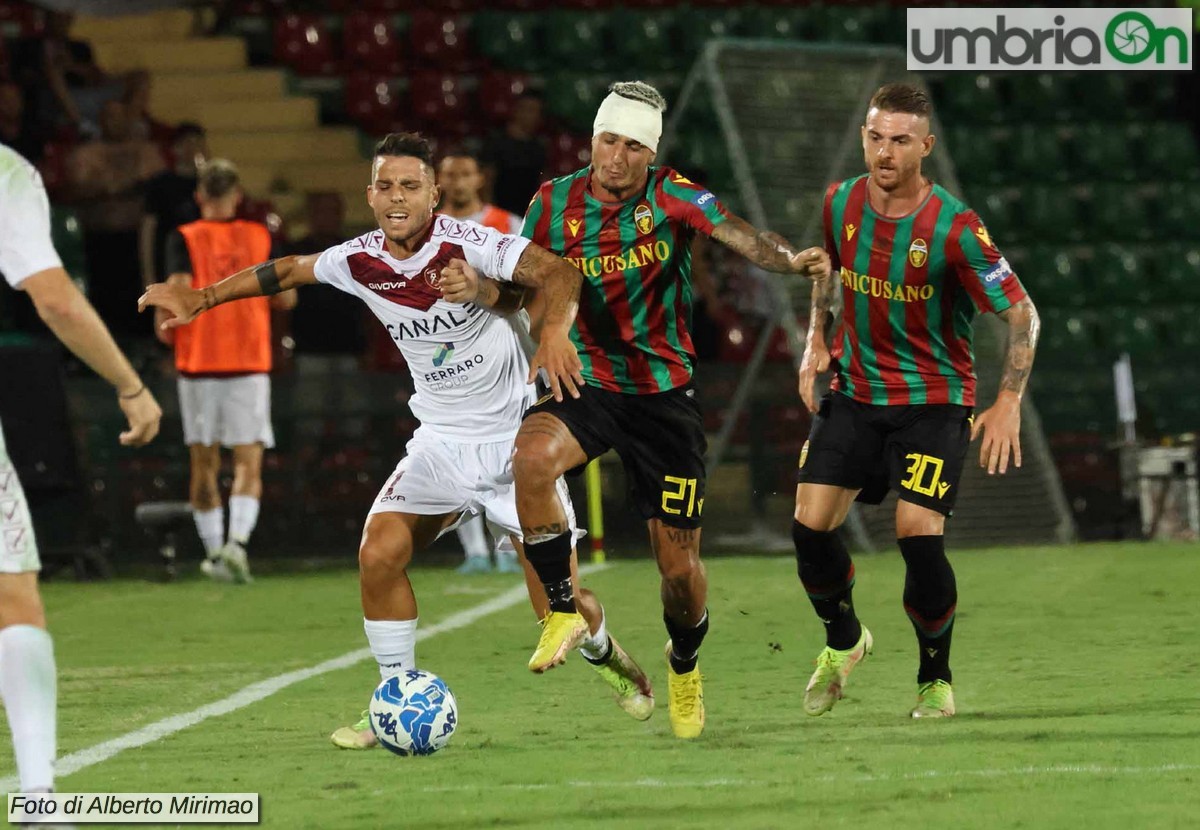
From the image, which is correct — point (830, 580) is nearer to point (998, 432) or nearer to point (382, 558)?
point (998, 432)

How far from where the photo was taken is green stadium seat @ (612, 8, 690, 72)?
1708 centimetres

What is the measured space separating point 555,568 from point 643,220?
1150mm

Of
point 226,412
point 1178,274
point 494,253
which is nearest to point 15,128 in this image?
point 226,412

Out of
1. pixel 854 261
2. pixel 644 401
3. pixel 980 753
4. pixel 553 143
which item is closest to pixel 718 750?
pixel 980 753

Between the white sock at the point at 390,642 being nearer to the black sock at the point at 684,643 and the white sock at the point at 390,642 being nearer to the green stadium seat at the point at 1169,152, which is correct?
the black sock at the point at 684,643

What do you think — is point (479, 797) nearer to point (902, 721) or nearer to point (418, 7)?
point (902, 721)

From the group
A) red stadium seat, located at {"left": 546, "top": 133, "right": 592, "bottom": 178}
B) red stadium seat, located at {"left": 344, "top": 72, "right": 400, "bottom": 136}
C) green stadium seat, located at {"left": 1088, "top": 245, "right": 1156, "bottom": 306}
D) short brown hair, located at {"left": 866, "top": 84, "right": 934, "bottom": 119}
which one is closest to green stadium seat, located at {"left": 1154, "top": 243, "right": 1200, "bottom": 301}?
green stadium seat, located at {"left": 1088, "top": 245, "right": 1156, "bottom": 306}

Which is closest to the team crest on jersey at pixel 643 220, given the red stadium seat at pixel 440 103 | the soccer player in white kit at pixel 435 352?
the soccer player in white kit at pixel 435 352

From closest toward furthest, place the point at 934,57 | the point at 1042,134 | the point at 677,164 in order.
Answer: the point at 934,57 < the point at 677,164 < the point at 1042,134

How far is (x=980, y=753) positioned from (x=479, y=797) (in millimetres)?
1456

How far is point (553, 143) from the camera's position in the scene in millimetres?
16500

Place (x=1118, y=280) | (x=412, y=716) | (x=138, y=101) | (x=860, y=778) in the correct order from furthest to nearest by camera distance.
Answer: (x=1118, y=280), (x=138, y=101), (x=412, y=716), (x=860, y=778)

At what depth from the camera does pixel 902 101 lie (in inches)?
253

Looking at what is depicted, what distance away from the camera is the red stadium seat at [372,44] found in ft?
57.0
